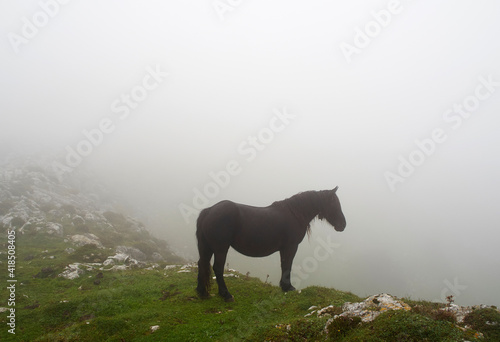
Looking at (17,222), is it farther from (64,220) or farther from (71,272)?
(71,272)

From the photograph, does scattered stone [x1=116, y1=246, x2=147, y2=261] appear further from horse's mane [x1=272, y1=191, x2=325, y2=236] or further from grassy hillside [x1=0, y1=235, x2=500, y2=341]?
horse's mane [x1=272, y1=191, x2=325, y2=236]

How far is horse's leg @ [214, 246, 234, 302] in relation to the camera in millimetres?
9852

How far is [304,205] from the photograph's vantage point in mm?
11133

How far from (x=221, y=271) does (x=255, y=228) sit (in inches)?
82.3

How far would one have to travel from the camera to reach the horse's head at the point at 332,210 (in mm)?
11289

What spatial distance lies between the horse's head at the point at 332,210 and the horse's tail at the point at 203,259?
16.1ft

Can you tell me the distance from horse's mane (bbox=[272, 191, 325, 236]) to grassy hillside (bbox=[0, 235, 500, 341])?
2.74 meters

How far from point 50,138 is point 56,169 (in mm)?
52097

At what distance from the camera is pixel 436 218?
86.3m

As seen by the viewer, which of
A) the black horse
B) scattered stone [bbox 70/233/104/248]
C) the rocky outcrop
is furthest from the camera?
the rocky outcrop

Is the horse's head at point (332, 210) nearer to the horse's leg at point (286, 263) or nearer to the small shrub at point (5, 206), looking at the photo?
the horse's leg at point (286, 263)

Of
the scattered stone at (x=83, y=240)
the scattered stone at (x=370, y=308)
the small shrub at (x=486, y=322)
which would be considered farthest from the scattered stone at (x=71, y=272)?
the small shrub at (x=486, y=322)

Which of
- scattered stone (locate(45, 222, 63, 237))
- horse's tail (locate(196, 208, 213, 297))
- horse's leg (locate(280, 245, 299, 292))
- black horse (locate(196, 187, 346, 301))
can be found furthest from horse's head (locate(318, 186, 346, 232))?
scattered stone (locate(45, 222, 63, 237))

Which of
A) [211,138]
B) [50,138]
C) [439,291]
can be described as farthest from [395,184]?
[50,138]
